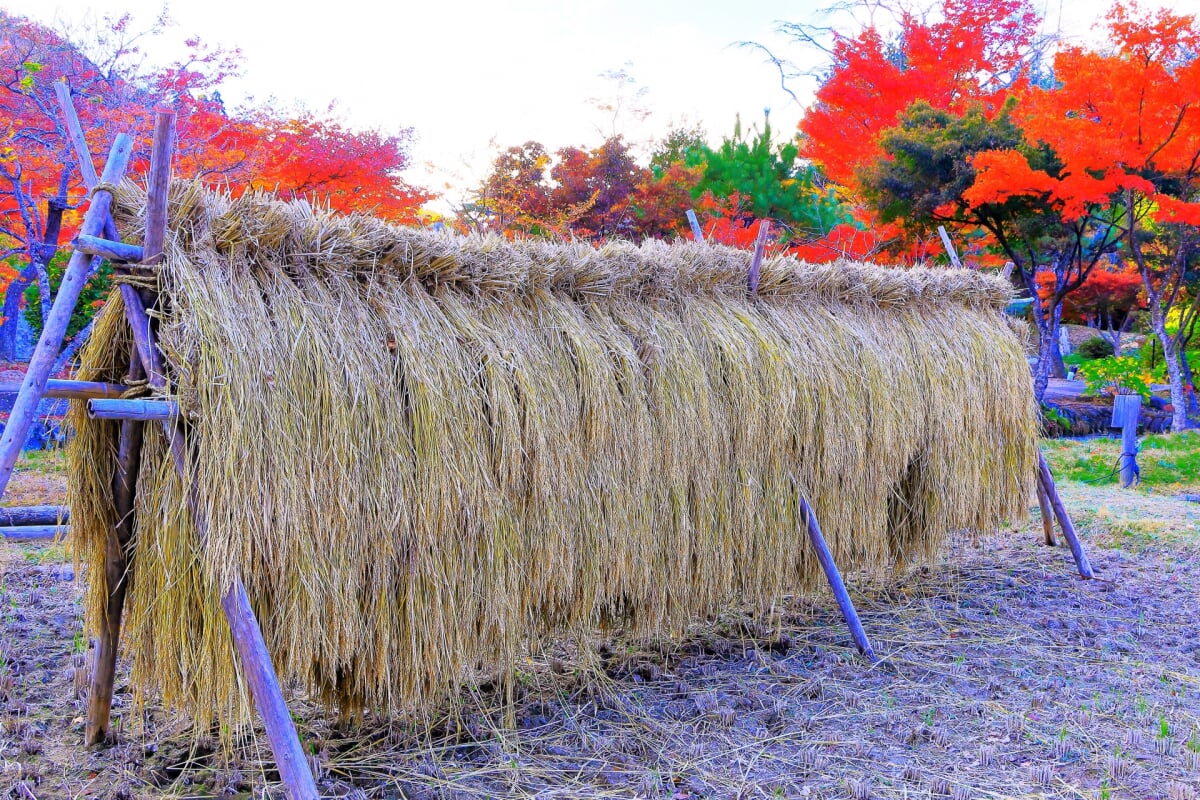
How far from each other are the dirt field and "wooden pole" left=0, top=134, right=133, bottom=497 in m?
1.29

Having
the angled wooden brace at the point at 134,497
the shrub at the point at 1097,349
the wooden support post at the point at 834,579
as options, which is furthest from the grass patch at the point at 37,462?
the shrub at the point at 1097,349

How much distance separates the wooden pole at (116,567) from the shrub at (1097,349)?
73.7ft

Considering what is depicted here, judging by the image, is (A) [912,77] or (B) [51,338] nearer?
(B) [51,338]

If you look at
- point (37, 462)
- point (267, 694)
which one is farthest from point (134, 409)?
point (37, 462)

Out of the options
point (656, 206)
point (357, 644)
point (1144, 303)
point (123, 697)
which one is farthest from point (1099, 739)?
point (1144, 303)

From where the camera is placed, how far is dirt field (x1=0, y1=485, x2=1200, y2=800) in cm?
298

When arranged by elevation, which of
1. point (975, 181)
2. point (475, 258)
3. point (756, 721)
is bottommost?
point (756, 721)

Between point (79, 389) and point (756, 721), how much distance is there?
9.62 feet

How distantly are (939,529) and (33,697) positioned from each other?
5.02 m

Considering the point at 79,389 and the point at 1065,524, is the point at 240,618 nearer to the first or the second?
the point at 79,389

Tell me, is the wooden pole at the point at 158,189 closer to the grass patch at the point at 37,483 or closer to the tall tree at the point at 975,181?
the grass patch at the point at 37,483

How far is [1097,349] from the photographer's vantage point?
20.5 m

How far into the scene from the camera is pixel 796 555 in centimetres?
445

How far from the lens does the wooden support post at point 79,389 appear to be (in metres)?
2.54
